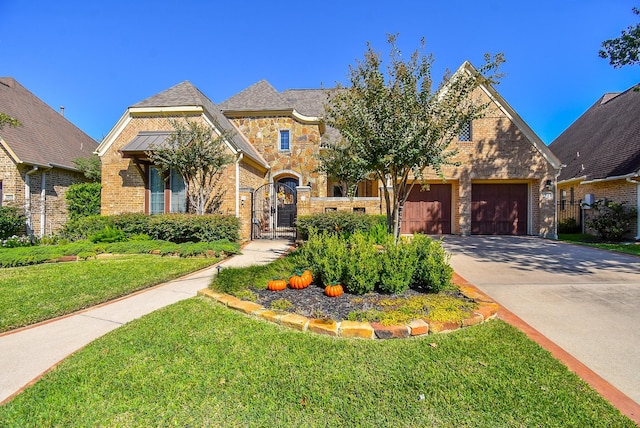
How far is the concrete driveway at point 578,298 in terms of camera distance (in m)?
3.08

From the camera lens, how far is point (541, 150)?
47.3 ft

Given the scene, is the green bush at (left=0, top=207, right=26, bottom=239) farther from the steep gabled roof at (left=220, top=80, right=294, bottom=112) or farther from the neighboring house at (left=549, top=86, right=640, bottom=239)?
the neighboring house at (left=549, top=86, right=640, bottom=239)

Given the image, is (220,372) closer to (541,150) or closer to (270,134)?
(270,134)

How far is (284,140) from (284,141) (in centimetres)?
5

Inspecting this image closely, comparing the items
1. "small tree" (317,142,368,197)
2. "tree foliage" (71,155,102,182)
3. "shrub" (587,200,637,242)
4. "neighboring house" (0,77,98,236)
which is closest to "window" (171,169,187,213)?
"small tree" (317,142,368,197)

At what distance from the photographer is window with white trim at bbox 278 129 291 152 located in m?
15.8

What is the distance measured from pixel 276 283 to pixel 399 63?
180 inches

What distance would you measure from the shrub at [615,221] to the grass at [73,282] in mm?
16128

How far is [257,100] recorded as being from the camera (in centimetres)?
1648

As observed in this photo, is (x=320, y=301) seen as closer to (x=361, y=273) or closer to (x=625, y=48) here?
(x=361, y=273)

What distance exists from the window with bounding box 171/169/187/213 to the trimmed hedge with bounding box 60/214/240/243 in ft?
6.11

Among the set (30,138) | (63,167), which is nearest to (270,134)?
(63,167)

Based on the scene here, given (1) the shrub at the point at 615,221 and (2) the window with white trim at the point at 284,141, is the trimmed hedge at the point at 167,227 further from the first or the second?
(1) the shrub at the point at 615,221

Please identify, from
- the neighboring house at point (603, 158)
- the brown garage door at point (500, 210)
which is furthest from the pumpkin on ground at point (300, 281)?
the neighboring house at point (603, 158)
